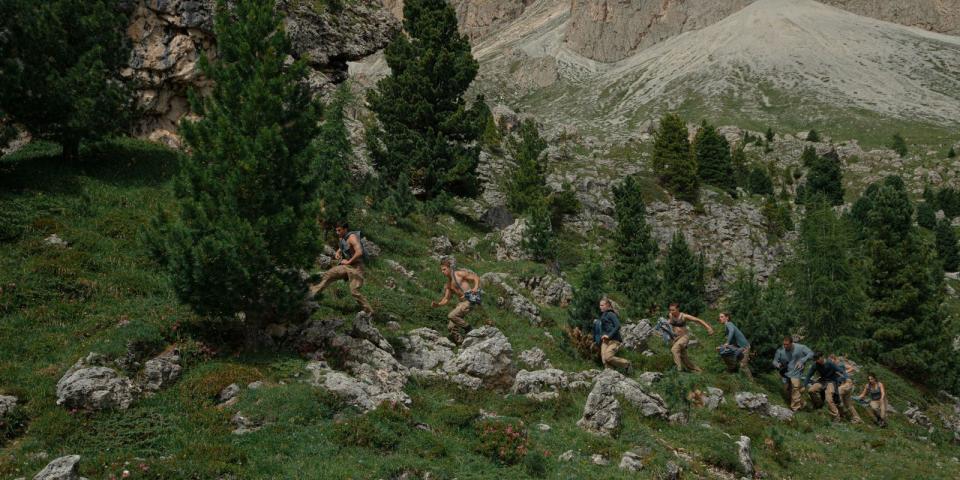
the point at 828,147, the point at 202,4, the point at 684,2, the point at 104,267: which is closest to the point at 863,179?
the point at 828,147

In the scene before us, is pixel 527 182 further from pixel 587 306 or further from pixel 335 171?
pixel 587 306

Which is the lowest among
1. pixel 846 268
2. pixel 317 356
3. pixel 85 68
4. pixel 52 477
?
pixel 846 268

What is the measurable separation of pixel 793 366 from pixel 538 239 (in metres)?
16.1

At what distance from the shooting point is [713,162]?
73.4 m

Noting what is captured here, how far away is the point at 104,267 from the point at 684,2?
209213 mm

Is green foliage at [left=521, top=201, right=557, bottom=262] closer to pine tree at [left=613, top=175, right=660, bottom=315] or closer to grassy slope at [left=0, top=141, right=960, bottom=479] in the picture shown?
pine tree at [left=613, top=175, right=660, bottom=315]

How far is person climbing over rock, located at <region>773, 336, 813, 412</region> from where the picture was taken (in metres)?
20.1

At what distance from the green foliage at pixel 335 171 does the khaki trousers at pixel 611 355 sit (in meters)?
10.1

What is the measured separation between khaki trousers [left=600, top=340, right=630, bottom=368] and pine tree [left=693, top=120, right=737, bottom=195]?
5805 centimetres

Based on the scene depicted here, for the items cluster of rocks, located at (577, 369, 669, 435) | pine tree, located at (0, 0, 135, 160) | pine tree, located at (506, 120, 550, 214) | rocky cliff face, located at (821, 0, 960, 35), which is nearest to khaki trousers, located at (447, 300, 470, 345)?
cluster of rocks, located at (577, 369, 669, 435)

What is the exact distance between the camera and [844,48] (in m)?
160

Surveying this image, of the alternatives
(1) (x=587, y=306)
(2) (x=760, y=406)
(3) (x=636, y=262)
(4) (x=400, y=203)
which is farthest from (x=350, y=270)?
(3) (x=636, y=262)

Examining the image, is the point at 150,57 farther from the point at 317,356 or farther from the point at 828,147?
the point at 828,147

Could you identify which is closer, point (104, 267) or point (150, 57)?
point (104, 267)
